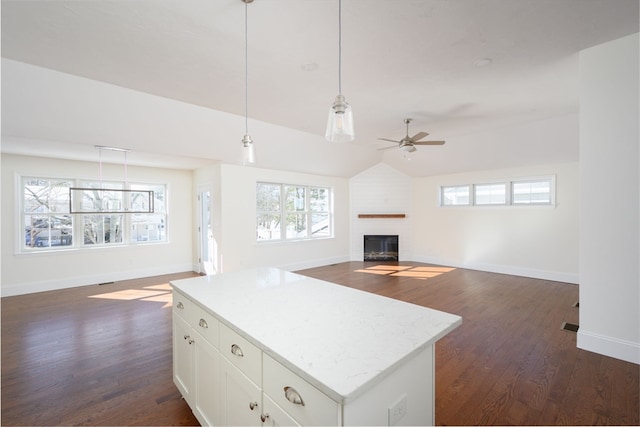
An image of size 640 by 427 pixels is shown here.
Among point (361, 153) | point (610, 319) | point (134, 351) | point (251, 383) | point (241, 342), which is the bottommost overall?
point (134, 351)

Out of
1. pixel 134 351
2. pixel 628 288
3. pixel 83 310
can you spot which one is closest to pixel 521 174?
pixel 628 288

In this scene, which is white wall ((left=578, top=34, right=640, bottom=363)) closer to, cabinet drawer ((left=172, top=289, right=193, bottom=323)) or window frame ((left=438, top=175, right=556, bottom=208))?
window frame ((left=438, top=175, right=556, bottom=208))

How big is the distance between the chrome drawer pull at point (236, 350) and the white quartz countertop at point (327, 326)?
0.35 ft

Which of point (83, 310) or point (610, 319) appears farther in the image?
point (83, 310)

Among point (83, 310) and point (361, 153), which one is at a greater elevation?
point (361, 153)

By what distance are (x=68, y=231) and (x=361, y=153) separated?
20.2 ft

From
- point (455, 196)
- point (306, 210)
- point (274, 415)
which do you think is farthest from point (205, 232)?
point (455, 196)

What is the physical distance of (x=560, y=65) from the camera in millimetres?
2766

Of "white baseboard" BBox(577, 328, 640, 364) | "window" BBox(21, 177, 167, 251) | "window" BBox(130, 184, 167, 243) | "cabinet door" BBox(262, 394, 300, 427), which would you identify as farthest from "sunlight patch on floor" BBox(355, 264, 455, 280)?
"cabinet door" BBox(262, 394, 300, 427)

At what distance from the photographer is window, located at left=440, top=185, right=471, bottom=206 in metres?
6.84

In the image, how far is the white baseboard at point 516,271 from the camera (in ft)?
17.4

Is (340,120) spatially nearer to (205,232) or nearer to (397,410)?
(397,410)

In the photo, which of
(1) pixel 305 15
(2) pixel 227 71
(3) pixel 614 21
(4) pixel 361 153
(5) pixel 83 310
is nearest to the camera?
(1) pixel 305 15

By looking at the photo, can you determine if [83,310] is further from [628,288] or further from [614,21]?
[614,21]
